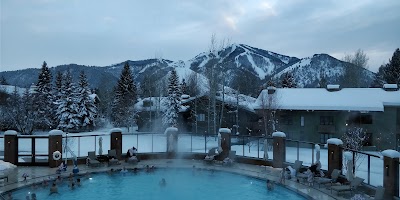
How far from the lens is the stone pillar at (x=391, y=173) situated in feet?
38.4

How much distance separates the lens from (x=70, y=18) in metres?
29.0

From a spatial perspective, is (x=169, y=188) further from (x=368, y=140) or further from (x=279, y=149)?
(x=368, y=140)

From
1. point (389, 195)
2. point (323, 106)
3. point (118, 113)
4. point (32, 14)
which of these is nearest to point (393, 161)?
point (389, 195)

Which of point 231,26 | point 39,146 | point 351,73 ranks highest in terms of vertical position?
point 231,26

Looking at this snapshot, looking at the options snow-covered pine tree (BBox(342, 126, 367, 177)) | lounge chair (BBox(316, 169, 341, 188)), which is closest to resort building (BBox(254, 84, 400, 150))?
snow-covered pine tree (BBox(342, 126, 367, 177))

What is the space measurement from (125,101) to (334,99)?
26.8m

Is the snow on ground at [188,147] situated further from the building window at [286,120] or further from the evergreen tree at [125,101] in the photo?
the evergreen tree at [125,101]

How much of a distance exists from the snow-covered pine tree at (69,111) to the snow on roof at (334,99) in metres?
22.8

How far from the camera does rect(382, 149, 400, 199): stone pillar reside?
1170 centimetres

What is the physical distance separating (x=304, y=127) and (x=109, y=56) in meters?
47.7

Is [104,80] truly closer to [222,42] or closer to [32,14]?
[222,42]

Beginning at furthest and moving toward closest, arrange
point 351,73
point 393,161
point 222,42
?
point 351,73
point 222,42
point 393,161

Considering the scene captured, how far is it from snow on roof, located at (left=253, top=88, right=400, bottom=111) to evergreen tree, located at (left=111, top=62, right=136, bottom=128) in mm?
18536

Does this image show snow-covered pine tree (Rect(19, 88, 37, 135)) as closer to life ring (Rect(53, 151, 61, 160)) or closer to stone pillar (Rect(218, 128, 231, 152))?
life ring (Rect(53, 151, 61, 160))
